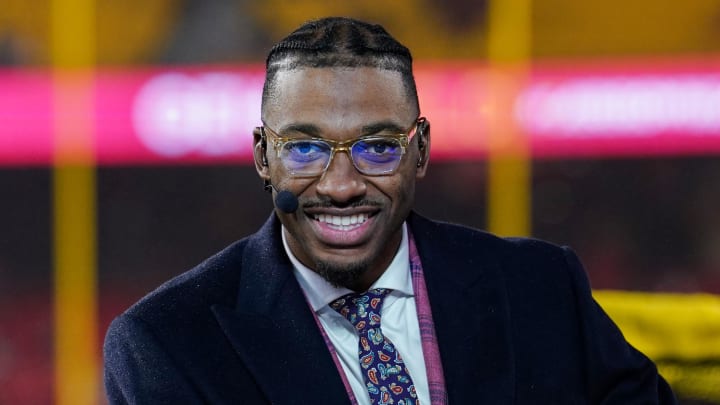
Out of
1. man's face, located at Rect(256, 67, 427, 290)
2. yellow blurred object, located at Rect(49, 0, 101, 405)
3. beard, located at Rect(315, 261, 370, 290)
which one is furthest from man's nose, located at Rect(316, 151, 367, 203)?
yellow blurred object, located at Rect(49, 0, 101, 405)

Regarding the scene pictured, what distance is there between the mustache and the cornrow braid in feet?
0.78

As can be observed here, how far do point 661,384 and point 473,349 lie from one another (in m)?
0.47

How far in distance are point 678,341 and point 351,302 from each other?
1.42m

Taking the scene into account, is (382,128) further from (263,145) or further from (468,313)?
(468,313)

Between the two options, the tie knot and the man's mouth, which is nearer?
the man's mouth

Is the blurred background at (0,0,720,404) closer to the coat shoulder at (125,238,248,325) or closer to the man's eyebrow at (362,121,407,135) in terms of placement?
the coat shoulder at (125,238,248,325)

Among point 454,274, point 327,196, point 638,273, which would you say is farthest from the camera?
point 638,273

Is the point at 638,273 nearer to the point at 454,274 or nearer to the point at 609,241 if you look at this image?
the point at 609,241

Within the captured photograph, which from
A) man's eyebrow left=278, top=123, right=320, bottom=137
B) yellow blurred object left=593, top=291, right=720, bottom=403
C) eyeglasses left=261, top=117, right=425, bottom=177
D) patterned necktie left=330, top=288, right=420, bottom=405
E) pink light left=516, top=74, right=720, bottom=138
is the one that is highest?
pink light left=516, top=74, right=720, bottom=138

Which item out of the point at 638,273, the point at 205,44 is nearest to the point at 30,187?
the point at 205,44

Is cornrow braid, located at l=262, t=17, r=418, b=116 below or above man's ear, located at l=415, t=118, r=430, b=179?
above

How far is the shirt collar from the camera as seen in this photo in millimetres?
2723

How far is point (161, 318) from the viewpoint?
103 inches

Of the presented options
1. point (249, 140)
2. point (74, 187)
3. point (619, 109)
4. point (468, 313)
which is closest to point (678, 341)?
point (468, 313)
